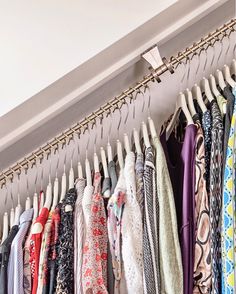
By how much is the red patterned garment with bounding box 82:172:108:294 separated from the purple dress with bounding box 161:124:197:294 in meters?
0.16

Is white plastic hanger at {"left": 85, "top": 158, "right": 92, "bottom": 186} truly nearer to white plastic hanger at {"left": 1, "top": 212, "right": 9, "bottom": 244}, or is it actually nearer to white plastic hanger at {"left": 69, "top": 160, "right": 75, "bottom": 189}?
white plastic hanger at {"left": 69, "top": 160, "right": 75, "bottom": 189}

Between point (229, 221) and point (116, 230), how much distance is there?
24 cm

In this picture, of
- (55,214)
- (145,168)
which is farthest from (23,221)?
(145,168)

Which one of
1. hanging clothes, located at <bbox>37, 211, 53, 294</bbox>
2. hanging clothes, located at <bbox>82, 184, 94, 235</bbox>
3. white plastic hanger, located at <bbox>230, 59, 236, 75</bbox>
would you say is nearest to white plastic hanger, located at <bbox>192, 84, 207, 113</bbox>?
white plastic hanger, located at <bbox>230, 59, 236, 75</bbox>

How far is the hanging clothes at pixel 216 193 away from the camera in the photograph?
3.59 feet

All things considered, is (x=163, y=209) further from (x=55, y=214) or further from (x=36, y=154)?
(x=36, y=154)

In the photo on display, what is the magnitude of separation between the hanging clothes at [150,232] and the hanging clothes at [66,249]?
6.2 inches

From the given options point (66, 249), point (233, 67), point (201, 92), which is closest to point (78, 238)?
point (66, 249)

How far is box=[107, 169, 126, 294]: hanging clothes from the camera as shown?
1138mm

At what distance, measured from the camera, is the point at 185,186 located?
119 cm

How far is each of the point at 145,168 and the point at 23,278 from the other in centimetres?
35

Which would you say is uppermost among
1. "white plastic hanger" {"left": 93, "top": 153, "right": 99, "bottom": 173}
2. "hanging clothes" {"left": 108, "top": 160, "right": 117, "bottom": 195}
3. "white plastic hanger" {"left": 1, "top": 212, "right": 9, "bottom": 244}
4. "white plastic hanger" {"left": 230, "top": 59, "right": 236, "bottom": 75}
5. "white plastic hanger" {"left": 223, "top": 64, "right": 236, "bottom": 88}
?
"white plastic hanger" {"left": 230, "top": 59, "right": 236, "bottom": 75}

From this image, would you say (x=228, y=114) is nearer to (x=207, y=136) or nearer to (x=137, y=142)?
(x=207, y=136)

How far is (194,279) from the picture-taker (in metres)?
1.13
